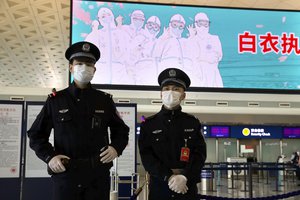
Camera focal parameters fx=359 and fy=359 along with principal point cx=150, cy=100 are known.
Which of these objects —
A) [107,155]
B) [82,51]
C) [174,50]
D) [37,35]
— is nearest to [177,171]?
[107,155]

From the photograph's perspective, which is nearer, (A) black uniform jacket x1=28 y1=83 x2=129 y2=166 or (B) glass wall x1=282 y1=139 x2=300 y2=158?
(A) black uniform jacket x1=28 y1=83 x2=129 y2=166

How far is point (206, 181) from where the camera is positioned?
1175cm

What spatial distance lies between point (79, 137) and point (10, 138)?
3754 millimetres

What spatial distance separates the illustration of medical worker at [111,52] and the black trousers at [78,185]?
4.60 meters

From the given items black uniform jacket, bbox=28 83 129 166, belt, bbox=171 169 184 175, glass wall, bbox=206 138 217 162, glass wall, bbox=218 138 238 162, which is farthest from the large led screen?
glass wall, bbox=218 138 238 162

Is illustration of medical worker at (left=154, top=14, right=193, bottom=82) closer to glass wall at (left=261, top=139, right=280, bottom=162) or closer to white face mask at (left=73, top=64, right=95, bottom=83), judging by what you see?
white face mask at (left=73, top=64, right=95, bottom=83)

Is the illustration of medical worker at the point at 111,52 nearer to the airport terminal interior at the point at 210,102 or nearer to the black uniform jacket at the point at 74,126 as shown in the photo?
the airport terminal interior at the point at 210,102

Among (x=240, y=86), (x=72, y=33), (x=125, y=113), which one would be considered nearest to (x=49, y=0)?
(x=72, y=33)

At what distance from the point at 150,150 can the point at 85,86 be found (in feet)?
2.40

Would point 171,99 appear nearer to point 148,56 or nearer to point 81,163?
point 81,163

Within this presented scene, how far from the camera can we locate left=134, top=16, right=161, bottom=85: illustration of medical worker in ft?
23.9

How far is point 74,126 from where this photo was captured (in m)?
2.60

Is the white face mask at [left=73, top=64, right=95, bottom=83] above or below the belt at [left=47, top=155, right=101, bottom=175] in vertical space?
above

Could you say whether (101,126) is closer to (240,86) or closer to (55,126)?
(55,126)
